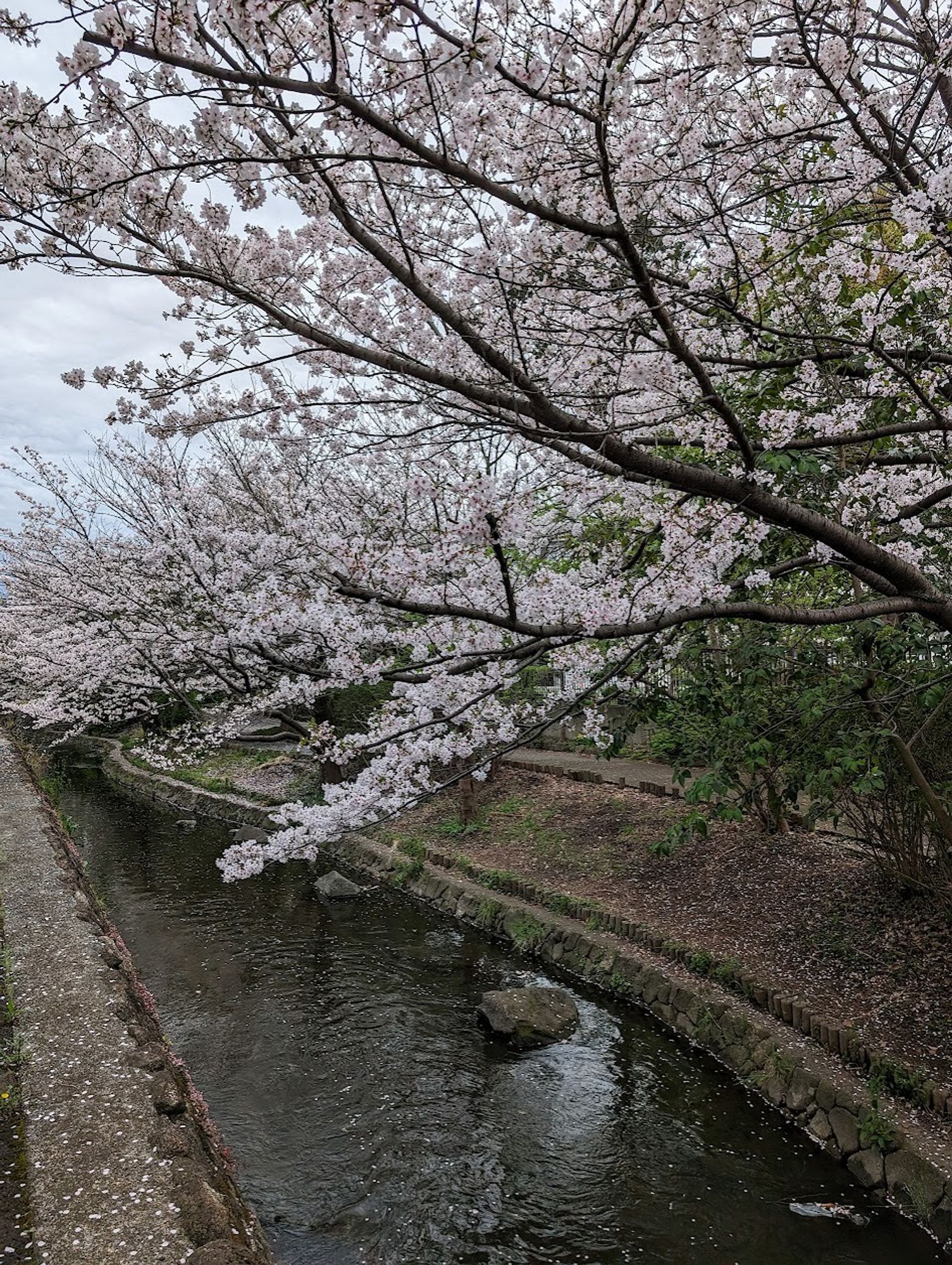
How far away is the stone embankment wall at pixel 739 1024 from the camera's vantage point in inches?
181

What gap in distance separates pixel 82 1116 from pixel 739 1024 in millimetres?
4642

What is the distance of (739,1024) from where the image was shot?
6.11 meters

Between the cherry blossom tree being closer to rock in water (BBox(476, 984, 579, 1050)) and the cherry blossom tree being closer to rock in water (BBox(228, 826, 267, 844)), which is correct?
rock in water (BBox(476, 984, 579, 1050))

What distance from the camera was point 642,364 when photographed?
359 cm

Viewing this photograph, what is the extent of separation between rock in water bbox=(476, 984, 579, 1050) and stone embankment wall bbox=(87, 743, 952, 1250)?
787 millimetres

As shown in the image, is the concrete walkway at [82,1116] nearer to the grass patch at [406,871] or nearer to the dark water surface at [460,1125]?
the dark water surface at [460,1125]

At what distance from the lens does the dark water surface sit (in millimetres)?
4410

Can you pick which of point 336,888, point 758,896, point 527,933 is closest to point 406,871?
point 336,888

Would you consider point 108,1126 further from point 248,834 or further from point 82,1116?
point 248,834

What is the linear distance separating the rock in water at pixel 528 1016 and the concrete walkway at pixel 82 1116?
10.2 ft

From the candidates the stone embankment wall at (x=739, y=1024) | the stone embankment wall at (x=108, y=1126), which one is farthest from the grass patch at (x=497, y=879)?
the stone embankment wall at (x=108, y=1126)

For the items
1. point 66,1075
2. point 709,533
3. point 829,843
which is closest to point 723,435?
point 709,533

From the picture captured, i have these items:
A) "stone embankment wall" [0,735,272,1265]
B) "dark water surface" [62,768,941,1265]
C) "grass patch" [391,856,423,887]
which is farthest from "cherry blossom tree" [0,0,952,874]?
"grass patch" [391,856,423,887]

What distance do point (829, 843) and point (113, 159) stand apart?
8398 millimetres
